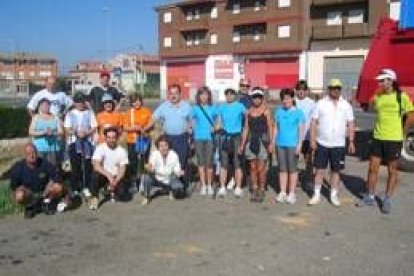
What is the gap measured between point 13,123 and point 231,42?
49.9 m

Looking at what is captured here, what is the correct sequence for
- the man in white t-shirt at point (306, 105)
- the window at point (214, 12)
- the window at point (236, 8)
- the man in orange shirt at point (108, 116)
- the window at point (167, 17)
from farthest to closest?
1. the window at point (167, 17)
2. the window at point (214, 12)
3. the window at point (236, 8)
4. the man in white t-shirt at point (306, 105)
5. the man in orange shirt at point (108, 116)

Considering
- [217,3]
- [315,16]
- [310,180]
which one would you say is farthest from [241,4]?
[310,180]

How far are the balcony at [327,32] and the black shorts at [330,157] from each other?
4743cm

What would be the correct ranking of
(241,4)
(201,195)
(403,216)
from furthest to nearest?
(241,4) → (201,195) → (403,216)

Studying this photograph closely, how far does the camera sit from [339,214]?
31.5 ft

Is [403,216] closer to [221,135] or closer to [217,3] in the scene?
[221,135]

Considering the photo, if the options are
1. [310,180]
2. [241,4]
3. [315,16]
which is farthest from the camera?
[241,4]

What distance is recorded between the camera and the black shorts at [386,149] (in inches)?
385

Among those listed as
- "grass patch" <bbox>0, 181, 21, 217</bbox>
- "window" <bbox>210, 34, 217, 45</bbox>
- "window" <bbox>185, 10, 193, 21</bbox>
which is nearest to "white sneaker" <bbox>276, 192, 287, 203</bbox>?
"grass patch" <bbox>0, 181, 21, 217</bbox>

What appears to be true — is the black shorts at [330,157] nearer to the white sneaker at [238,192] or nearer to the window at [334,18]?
the white sneaker at [238,192]

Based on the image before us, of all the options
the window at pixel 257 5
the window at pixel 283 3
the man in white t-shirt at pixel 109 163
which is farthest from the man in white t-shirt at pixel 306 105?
the window at pixel 257 5

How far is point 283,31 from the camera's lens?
62562 mm

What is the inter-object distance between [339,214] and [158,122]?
341 cm

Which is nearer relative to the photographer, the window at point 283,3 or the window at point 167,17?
the window at point 283,3
